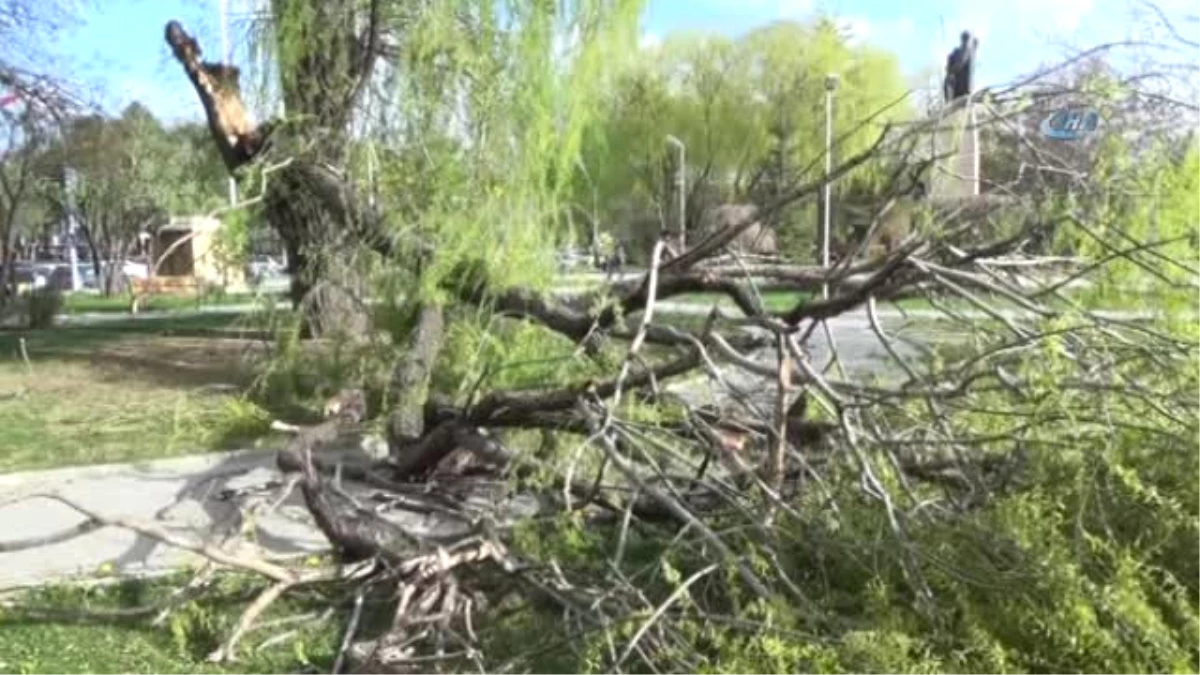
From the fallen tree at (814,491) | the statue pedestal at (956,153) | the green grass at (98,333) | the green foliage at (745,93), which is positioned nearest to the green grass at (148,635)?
the fallen tree at (814,491)

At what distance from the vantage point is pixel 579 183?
27.1ft

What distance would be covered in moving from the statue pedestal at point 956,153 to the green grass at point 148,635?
→ 122 inches

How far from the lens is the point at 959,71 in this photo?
21.2 feet

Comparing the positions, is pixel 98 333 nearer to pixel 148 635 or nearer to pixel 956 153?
pixel 148 635

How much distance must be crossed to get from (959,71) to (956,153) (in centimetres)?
100

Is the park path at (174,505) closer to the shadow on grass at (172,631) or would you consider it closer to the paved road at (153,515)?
the paved road at (153,515)

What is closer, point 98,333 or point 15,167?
point 98,333

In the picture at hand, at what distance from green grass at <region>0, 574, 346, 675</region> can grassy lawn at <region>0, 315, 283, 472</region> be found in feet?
8.47

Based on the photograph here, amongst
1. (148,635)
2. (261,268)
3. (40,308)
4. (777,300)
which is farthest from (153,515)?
(40,308)

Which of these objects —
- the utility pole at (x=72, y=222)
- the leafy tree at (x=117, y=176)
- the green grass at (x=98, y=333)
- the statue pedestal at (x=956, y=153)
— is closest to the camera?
the statue pedestal at (x=956, y=153)

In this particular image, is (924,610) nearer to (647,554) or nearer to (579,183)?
(647,554)

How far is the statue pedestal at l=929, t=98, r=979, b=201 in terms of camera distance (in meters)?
5.54

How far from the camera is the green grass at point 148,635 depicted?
17.6 feet

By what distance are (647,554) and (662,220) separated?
246 cm
